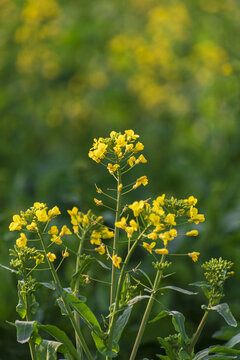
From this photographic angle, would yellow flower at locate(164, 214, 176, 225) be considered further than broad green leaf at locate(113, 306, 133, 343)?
No

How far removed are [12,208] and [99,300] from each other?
1246mm

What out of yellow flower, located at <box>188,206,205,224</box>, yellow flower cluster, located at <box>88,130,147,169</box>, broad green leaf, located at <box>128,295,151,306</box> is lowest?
broad green leaf, located at <box>128,295,151,306</box>

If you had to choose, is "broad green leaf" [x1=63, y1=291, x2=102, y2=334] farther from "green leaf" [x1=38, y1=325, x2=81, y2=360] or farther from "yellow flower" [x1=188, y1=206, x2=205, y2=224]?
"yellow flower" [x1=188, y1=206, x2=205, y2=224]

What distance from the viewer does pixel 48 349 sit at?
1.52 metres

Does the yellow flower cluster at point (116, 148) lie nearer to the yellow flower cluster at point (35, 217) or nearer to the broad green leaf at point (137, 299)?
the yellow flower cluster at point (35, 217)

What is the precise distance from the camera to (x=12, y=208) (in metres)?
3.36

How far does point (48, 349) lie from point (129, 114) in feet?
14.7

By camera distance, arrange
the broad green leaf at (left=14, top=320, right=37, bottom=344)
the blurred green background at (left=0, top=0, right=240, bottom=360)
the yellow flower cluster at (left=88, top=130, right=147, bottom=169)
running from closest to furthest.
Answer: the broad green leaf at (left=14, top=320, right=37, bottom=344), the yellow flower cluster at (left=88, top=130, right=147, bottom=169), the blurred green background at (left=0, top=0, right=240, bottom=360)

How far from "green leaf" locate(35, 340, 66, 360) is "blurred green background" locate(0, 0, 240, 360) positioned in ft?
1.94

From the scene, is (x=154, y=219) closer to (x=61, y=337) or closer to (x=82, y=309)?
(x=82, y=309)

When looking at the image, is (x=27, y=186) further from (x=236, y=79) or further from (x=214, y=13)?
(x=214, y=13)

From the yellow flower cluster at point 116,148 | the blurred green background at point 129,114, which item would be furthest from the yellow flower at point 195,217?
the blurred green background at point 129,114

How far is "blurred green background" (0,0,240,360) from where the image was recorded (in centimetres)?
293

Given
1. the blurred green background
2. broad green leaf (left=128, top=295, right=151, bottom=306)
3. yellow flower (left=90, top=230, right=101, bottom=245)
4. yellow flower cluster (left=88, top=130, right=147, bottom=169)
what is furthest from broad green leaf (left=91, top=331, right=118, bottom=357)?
the blurred green background
